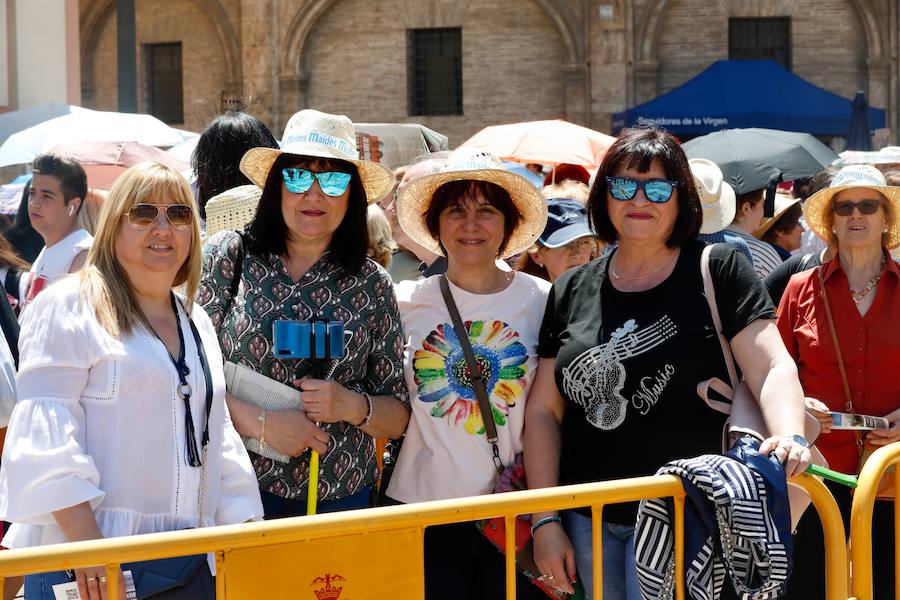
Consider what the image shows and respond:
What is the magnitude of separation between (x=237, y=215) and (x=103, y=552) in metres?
2.24

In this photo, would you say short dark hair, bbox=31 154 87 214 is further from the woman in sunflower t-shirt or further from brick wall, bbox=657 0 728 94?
brick wall, bbox=657 0 728 94

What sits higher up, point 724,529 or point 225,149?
point 225,149

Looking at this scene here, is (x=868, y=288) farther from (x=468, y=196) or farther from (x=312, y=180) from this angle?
(x=312, y=180)

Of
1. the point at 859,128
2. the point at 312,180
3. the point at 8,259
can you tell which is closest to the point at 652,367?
the point at 312,180

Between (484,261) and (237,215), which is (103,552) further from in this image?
(237,215)

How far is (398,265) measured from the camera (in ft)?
19.3

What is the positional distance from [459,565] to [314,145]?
1.46 m

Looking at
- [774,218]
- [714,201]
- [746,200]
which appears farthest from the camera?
[774,218]

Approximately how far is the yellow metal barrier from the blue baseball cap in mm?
1982

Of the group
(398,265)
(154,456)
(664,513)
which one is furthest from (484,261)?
(398,265)

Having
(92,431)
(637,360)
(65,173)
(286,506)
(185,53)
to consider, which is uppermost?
(185,53)

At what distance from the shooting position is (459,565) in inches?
140

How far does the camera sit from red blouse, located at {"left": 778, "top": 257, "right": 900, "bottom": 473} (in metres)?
4.25

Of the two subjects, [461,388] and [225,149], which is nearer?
[461,388]
